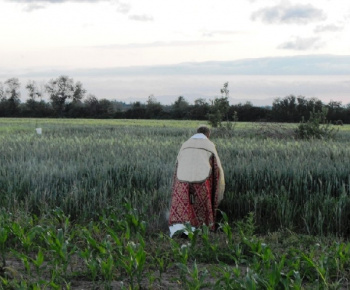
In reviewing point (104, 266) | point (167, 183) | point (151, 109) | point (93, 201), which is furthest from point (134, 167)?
point (151, 109)

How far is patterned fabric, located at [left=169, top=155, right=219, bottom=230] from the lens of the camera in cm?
742

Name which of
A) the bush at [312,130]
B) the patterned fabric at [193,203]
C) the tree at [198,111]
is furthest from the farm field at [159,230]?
the tree at [198,111]

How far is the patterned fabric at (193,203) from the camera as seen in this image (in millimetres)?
7422

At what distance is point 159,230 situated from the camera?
782 centimetres

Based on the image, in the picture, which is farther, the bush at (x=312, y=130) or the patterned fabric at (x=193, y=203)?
the bush at (x=312, y=130)

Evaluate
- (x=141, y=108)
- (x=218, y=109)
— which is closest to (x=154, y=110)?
(x=141, y=108)

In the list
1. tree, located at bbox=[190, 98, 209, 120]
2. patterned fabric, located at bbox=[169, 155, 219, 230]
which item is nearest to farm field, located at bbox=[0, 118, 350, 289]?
patterned fabric, located at bbox=[169, 155, 219, 230]

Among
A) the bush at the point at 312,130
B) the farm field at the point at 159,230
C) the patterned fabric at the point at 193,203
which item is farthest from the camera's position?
the bush at the point at 312,130

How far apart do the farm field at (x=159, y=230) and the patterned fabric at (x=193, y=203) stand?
29cm

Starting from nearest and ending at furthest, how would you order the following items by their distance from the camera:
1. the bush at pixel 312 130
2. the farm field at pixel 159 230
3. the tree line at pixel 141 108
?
the farm field at pixel 159 230 < the bush at pixel 312 130 < the tree line at pixel 141 108

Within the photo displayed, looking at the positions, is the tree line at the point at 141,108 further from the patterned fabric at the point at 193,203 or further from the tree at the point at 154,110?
the patterned fabric at the point at 193,203

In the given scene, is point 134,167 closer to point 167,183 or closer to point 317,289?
point 167,183

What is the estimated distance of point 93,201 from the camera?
28.7ft

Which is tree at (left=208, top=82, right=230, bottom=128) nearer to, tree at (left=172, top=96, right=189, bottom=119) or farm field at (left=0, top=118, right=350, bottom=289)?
farm field at (left=0, top=118, right=350, bottom=289)
